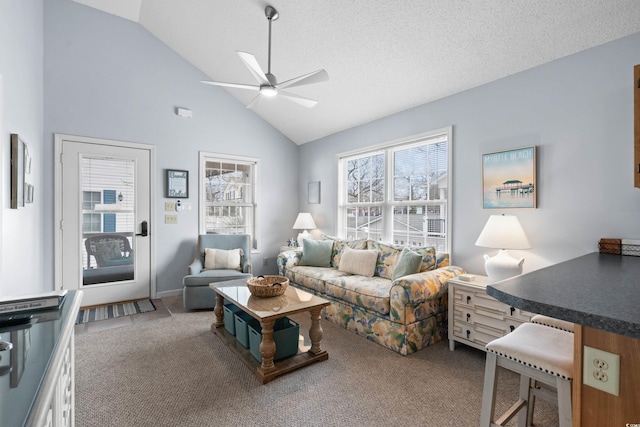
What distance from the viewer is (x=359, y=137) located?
14.6ft

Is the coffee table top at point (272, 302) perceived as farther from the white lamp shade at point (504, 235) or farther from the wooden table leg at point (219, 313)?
the white lamp shade at point (504, 235)

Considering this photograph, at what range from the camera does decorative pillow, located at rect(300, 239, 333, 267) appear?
4.21 m

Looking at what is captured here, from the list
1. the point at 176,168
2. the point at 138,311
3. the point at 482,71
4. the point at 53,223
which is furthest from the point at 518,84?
the point at 53,223

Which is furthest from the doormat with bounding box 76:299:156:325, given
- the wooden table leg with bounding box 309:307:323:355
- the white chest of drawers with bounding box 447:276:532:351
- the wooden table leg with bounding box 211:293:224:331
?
the white chest of drawers with bounding box 447:276:532:351

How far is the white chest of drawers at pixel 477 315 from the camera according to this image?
2.38 meters

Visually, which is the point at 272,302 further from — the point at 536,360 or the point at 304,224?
the point at 304,224

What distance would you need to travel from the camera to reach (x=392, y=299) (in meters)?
2.67

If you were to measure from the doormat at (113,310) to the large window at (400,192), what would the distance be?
291 cm

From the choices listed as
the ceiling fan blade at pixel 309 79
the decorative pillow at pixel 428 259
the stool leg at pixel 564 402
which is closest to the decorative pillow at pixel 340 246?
the decorative pillow at pixel 428 259

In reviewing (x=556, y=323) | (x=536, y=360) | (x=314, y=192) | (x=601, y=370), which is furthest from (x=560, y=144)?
(x=314, y=192)

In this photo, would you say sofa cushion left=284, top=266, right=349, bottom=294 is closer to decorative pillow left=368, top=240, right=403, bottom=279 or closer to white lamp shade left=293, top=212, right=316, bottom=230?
decorative pillow left=368, top=240, right=403, bottom=279

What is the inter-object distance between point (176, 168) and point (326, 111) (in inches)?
92.5

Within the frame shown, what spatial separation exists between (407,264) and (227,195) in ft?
10.6

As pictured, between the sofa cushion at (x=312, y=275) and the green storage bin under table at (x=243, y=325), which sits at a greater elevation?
the sofa cushion at (x=312, y=275)
